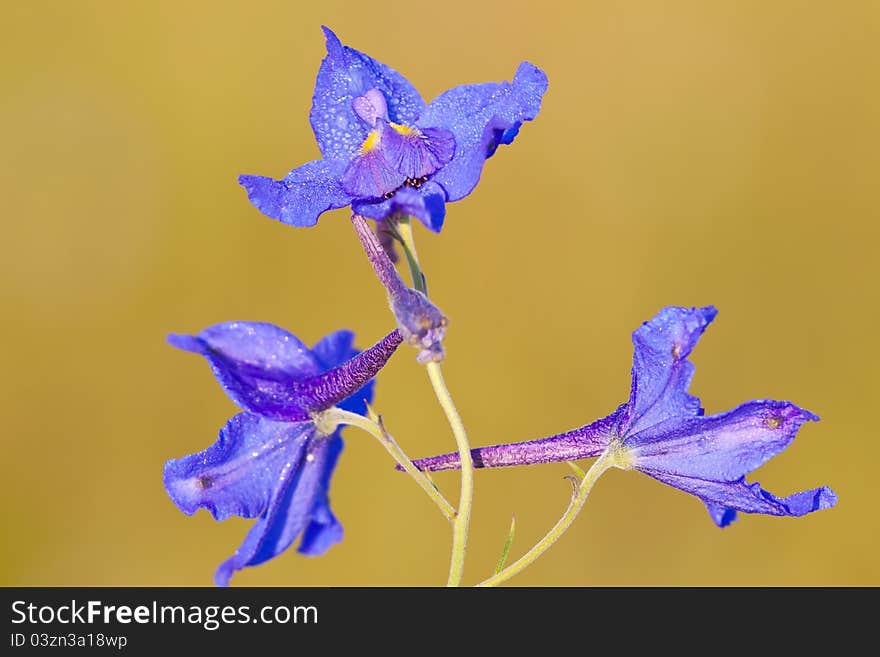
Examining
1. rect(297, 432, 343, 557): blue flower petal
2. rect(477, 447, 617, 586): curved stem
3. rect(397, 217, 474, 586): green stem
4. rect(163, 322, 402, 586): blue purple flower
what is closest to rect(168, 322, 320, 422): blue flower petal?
rect(163, 322, 402, 586): blue purple flower

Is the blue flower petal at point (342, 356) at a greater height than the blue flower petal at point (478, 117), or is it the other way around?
the blue flower petal at point (478, 117)

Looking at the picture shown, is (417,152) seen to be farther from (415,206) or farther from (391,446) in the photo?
(391,446)

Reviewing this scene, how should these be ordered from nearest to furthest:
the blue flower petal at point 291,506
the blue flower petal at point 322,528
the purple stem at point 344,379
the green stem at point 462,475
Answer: the green stem at point 462,475 → the purple stem at point 344,379 → the blue flower petal at point 291,506 → the blue flower petal at point 322,528

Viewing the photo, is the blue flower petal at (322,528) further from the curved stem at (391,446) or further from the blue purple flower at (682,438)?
the blue purple flower at (682,438)

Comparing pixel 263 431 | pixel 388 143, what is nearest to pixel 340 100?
pixel 388 143

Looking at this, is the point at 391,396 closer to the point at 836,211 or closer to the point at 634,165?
the point at 634,165

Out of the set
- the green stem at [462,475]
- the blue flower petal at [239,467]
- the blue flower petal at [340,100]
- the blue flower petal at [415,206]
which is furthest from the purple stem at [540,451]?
the blue flower petal at [340,100]

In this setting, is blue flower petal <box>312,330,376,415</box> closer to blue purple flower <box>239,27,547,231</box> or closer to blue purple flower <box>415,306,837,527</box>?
blue purple flower <box>415,306,837,527</box>
